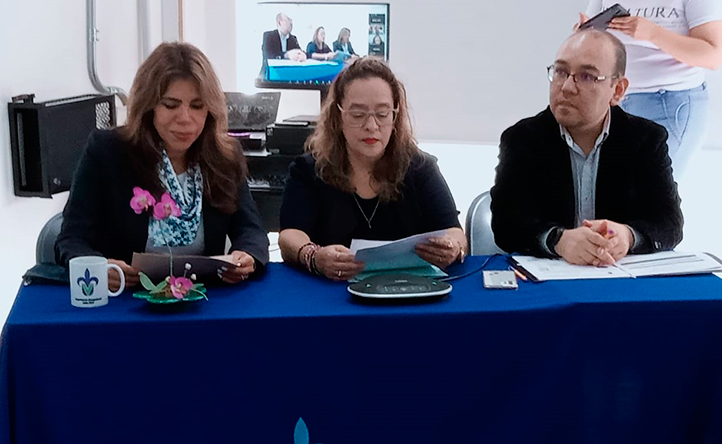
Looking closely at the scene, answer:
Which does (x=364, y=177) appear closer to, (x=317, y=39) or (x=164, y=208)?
(x=164, y=208)

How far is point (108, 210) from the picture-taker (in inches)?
73.7

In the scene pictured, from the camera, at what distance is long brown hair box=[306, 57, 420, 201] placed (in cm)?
203

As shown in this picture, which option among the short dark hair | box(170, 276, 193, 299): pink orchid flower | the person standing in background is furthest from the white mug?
the person standing in background

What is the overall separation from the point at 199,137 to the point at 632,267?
108cm

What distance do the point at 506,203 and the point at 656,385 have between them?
24.1 inches

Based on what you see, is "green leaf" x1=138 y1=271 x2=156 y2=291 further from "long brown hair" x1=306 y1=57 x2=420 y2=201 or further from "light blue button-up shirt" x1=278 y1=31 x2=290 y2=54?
"light blue button-up shirt" x1=278 y1=31 x2=290 y2=54

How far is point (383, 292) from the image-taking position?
1.56m

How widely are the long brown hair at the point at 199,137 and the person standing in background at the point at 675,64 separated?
127cm

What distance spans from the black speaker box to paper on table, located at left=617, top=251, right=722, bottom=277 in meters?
1.94

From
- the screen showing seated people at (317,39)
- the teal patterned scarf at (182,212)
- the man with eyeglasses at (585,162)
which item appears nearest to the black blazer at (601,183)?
the man with eyeglasses at (585,162)

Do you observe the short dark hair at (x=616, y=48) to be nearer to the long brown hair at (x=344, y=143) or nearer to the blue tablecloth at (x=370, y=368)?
the long brown hair at (x=344, y=143)

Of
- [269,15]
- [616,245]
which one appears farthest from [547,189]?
[269,15]

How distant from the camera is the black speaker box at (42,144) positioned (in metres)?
2.69

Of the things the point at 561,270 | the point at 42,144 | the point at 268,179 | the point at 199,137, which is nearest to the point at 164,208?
the point at 199,137
